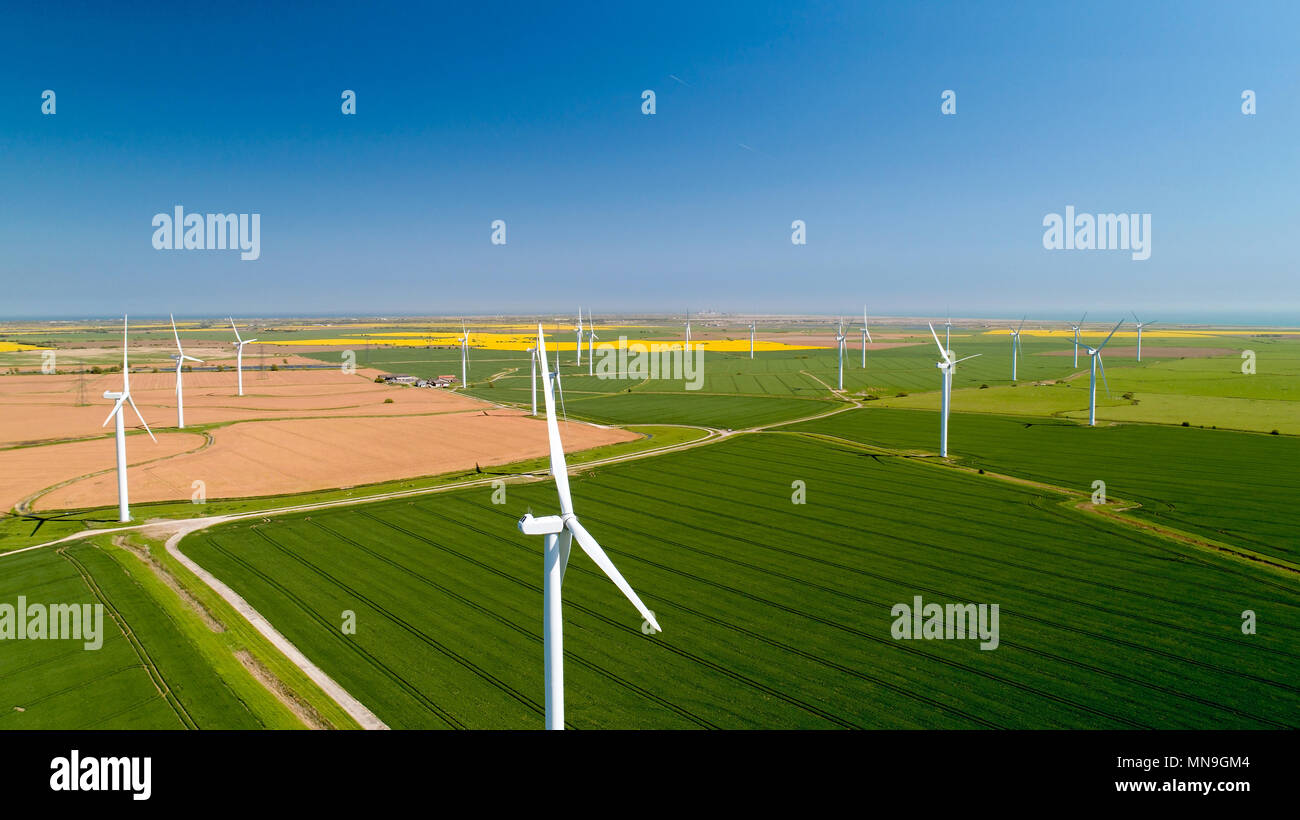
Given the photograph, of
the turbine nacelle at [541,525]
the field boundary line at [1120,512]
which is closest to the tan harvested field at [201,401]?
the field boundary line at [1120,512]

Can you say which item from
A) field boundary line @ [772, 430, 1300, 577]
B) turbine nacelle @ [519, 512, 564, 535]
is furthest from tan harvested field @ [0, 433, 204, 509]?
field boundary line @ [772, 430, 1300, 577]

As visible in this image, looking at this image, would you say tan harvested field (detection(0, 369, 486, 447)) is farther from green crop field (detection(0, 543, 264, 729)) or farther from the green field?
green crop field (detection(0, 543, 264, 729))

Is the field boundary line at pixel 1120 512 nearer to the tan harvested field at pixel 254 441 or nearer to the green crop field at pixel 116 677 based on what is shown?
the tan harvested field at pixel 254 441

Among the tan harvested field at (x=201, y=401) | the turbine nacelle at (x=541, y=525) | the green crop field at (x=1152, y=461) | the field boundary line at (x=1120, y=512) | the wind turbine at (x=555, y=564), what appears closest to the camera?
the wind turbine at (x=555, y=564)

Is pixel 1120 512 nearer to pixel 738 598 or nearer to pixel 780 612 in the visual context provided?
pixel 780 612
